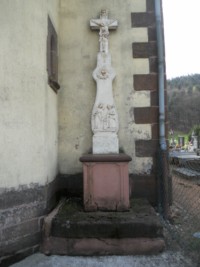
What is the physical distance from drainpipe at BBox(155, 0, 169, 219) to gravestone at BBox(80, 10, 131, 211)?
771 mm

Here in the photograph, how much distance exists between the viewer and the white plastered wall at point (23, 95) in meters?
3.22

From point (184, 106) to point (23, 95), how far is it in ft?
150

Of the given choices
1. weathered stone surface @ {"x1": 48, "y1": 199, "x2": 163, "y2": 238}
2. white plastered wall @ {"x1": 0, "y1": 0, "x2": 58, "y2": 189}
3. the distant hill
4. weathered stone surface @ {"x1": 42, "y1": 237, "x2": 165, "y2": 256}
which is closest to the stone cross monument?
white plastered wall @ {"x1": 0, "y1": 0, "x2": 58, "y2": 189}

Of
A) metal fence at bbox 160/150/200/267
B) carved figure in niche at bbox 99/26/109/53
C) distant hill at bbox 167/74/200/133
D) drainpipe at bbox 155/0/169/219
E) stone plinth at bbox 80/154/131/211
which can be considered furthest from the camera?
distant hill at bbox 167/74/200/133

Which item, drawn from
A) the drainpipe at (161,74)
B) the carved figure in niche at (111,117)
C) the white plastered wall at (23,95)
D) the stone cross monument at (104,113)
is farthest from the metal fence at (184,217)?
the white plastered wall at (23,95)

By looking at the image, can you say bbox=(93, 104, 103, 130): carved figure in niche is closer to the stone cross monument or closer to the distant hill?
the stone cross monument

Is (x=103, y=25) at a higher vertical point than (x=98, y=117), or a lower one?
higher

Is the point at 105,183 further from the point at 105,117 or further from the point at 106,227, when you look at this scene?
the point at 105,117

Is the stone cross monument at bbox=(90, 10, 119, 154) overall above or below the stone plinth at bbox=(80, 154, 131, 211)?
above

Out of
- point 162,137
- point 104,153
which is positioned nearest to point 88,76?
point 104,153

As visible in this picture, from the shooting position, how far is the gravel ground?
322cm

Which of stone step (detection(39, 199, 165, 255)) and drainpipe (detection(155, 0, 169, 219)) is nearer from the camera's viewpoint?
stone step (detection(39, 199, 165, 255))

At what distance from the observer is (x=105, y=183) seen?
13.3ft

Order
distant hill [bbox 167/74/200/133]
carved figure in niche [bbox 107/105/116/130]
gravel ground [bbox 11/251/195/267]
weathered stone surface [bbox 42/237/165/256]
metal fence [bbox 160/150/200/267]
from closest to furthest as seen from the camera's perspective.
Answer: gravel ground [bbox 11/251/195/267], weathered stone surface [bbox 42/237/165/256], metal fence [bbox 160/150/200/267], carved figure in niche [bbox 107/105/116/130], distant hill [bbox 167/74/200/133]
